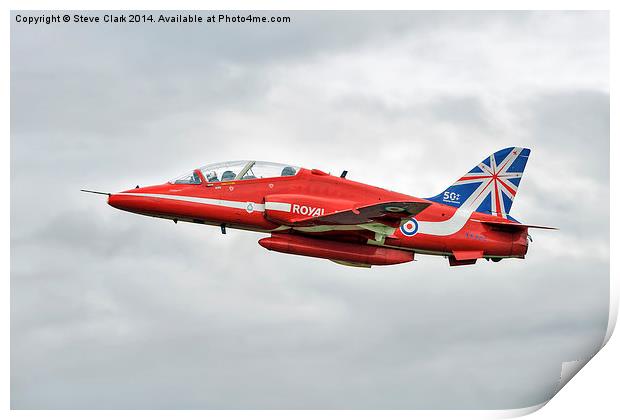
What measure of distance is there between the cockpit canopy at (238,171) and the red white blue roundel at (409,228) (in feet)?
9.64

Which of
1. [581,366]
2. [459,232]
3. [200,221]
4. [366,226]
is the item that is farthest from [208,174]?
[581,366]

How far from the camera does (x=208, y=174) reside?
31109 mm

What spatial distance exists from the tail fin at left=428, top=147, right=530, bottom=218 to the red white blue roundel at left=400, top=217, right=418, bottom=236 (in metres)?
1.00

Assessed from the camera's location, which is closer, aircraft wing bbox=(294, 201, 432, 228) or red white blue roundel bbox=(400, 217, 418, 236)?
aircraft wing bbox=(294, 201, 432, 228)

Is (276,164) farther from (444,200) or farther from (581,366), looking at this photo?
(581,366)

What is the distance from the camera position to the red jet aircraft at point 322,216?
99.6 ft

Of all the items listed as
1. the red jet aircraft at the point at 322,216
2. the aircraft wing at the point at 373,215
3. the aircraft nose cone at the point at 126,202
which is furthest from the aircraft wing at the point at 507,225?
the aircraft nose cone at the point at 126,202

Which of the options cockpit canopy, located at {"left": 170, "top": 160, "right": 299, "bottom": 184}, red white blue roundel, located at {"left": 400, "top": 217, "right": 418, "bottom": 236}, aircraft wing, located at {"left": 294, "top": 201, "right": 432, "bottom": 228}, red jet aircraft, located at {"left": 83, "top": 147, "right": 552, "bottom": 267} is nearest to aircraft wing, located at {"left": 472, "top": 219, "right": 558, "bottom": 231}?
red jet aircraft, located at {"left": 83, "top": 147, "right": 552, "bottom": 267}

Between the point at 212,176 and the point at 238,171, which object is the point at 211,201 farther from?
the point at 238,171

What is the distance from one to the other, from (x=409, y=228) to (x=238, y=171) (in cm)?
430

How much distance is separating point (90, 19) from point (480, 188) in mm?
10211

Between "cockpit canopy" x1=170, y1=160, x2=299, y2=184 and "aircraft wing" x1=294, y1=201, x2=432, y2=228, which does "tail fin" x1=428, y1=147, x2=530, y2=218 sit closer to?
"aircraft wing" x1=294, y1=201, x2=432, y2=228

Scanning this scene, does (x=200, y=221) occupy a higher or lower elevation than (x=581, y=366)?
higher

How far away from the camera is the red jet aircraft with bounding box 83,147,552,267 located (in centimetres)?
3036
